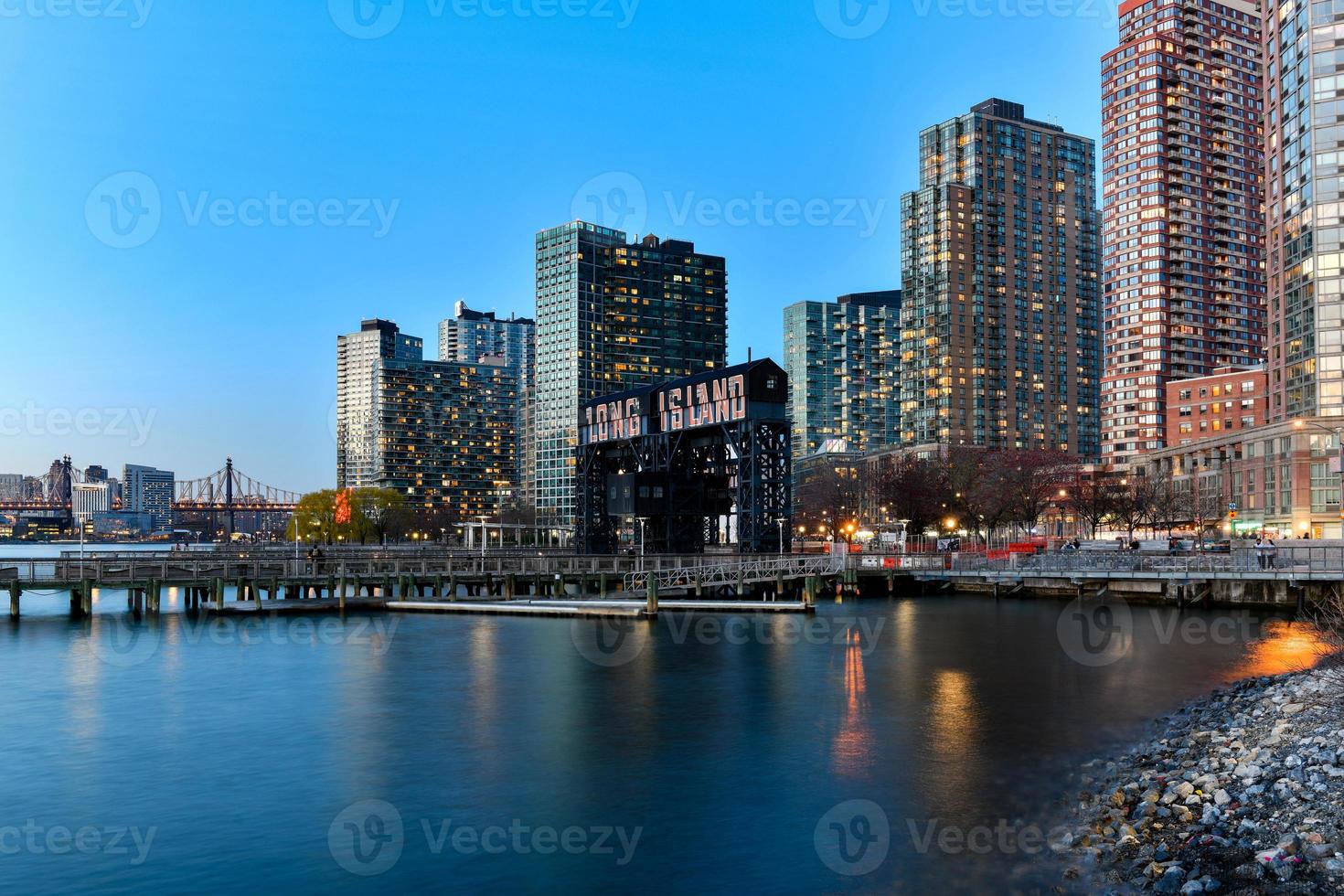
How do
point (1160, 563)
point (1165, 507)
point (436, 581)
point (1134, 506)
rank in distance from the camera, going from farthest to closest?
point (1134, 506) → point (1165, 507) → point (436, 581) → point (1160, 563)

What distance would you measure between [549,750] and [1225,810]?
19.7m

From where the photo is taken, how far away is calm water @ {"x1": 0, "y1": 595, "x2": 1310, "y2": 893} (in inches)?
916

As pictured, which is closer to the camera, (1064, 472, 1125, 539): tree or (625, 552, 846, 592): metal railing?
(625, 552, 846, 592): metal railing

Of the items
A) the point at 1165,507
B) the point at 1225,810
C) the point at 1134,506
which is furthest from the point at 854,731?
the point at 1165,507

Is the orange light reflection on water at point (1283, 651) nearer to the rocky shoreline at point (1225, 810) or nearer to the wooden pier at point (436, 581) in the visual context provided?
the rocky shoreline at point (1225, 810)

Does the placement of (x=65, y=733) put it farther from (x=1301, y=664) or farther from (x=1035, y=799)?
(x=1301, y=664)

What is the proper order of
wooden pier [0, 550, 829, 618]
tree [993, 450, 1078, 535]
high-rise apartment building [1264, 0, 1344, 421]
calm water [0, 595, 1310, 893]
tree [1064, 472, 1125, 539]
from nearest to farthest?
calm water [0, 595, 1310, 893], wooden pier [0, 550, 829, 618], high-rise apartment building [1264, 0, 1344, 421], tree [1064, 472, 1125, 539], tree [993, 450, 1078, 535]

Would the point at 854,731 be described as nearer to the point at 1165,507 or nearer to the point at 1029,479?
the point at 1029,479

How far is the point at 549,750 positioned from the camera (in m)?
33.4

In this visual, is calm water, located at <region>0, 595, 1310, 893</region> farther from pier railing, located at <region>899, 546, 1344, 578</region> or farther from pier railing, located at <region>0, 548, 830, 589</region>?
pier railing, located at <region>0, 548, 830, 589</region>

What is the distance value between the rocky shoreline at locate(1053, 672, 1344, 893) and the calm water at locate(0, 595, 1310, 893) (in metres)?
1.97

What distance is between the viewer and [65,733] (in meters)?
36.9

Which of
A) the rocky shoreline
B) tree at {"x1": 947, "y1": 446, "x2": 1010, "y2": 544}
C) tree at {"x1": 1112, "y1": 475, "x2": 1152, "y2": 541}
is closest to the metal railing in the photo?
the rocky shoreline

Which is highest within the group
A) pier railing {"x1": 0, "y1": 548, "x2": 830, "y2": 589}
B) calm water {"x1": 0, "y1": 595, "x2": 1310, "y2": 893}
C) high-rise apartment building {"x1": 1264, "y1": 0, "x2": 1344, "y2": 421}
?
high-rise apartment building {"x1": 1264, "y1": 0, "x2": 1344, "y2": 421}
